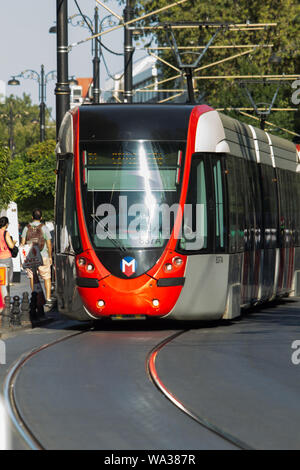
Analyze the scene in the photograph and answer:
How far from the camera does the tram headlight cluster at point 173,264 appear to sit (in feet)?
51.7

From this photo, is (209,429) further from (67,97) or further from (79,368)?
(67,97)

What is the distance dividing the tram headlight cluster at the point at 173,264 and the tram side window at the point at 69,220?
1167 mm

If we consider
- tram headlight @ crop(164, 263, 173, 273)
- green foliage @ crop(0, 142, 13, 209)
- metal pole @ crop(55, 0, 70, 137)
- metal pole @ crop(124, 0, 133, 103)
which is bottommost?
tram headlight @ crop(164, 263, 173, 273)

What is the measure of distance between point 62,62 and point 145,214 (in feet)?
21.1

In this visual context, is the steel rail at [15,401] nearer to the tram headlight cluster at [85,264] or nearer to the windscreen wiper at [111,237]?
the tram headlight cluster at [85,264]

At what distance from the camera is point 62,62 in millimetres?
21500

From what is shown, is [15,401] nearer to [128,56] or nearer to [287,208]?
[287,208]

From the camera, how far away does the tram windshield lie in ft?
52.0

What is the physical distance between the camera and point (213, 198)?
1642 centimetres

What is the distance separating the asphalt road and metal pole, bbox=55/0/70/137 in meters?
5.66

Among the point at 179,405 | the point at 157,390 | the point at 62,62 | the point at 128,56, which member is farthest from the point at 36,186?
the point at 179,405

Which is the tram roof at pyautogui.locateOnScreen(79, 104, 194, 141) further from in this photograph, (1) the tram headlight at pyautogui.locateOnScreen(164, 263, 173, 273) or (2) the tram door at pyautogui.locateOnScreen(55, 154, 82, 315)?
(1) the tram headlight at pyautogui.locateOnScreen(164, 263, 173, 273)

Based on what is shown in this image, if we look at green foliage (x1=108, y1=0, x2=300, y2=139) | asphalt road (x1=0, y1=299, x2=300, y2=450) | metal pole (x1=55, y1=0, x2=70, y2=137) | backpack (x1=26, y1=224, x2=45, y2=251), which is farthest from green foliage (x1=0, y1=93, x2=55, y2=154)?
asphalt road (x1=0, y1=299, x2=300, y2=450)
